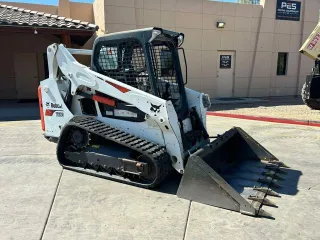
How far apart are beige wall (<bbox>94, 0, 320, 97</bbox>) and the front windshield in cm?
900

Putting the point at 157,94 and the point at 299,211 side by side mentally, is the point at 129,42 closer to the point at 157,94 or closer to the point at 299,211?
the point at 157,94

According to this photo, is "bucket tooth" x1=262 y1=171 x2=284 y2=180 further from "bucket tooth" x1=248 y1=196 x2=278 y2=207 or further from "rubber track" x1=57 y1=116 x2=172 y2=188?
"rubber track" x1=57 y1=116 x2=172 y2=188

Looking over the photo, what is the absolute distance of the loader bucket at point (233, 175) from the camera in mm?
3680

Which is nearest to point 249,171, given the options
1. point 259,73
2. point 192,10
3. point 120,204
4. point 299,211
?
point 299,211

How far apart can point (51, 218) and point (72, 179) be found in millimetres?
1203

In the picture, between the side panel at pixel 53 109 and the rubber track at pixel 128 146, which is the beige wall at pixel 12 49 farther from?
the rubber track at pixel 128 146

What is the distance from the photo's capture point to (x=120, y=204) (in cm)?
382

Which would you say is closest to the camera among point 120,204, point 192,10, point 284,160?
point 120,204

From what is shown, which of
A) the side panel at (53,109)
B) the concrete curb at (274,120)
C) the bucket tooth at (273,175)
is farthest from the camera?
the concrete curb at (274,120)

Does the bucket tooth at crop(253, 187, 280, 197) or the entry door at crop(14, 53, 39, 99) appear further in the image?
the entry door at crop(14, 53, 39, 99)

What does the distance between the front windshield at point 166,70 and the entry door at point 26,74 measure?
42.7ft

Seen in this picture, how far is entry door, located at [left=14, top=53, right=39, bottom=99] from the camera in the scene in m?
15.8

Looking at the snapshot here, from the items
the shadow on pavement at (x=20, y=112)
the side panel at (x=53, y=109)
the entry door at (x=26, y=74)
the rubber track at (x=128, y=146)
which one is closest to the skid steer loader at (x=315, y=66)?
the rubber track at (x=128, y=146)

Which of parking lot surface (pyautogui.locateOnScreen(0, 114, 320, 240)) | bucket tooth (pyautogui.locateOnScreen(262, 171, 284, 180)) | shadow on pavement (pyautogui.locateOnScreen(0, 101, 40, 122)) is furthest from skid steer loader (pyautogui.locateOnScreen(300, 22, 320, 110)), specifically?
shadow on pavement (pyautogui.locateOnScreen(0, 101, 40, 122))
